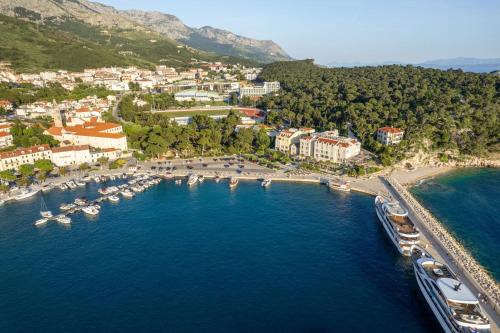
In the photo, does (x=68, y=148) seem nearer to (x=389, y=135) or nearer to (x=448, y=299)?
(x=389, y=135)

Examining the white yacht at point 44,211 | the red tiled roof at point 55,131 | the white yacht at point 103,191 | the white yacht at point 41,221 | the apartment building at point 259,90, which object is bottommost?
the white yacht at point 41,221

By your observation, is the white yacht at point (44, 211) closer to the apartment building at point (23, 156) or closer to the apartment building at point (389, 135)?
the apartment building at point (23, 156)

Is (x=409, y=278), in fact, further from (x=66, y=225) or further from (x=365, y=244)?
(x=66, y=225)

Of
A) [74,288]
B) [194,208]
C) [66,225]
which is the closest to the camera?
[74,288]

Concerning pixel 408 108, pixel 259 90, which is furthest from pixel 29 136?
pixel 408 108

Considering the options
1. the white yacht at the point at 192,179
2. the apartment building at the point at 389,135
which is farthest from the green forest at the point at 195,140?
the apartment building at the point at 389,135

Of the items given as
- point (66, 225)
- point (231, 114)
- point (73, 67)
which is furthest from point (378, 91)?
point (73, 67)

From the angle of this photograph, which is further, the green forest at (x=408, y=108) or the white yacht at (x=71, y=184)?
the green forest at (x=408, y=108)
